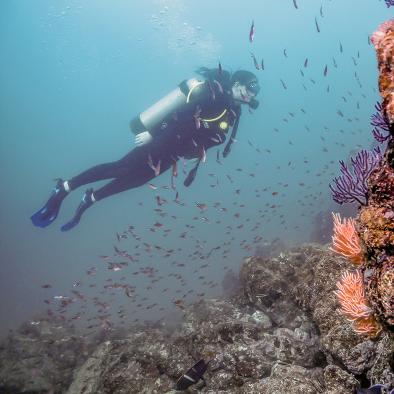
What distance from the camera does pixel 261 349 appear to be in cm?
539

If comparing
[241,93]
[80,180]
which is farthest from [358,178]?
[80,180]

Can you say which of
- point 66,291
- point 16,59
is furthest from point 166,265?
point 16,59

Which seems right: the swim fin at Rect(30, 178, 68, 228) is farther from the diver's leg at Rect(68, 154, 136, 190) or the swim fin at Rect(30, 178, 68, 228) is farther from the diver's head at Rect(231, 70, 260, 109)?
the diver's head at Rect(231, 70, 260, 109)

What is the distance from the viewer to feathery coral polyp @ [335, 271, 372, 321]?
8.52 ft

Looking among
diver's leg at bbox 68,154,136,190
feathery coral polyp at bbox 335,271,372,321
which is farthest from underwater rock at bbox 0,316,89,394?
feathery coral polyp at bbox 335,271,372,321

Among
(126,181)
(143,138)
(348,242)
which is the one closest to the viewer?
(348,242)

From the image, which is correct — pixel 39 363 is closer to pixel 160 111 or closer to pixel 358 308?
pixel 160 111

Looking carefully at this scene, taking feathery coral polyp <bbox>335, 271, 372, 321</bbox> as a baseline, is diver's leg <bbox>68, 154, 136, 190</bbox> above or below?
above

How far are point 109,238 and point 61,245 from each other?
45.8 ft

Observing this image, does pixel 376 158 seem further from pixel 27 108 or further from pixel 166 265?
pixel 27 108

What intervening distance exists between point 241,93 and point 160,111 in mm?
2973

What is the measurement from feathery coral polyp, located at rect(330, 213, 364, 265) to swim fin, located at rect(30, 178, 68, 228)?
962cm

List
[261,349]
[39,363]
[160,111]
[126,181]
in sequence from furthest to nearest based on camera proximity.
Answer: [160,111] → [126,181] → [39,363] → [261,349]

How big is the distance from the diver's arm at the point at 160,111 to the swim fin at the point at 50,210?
131 inches
